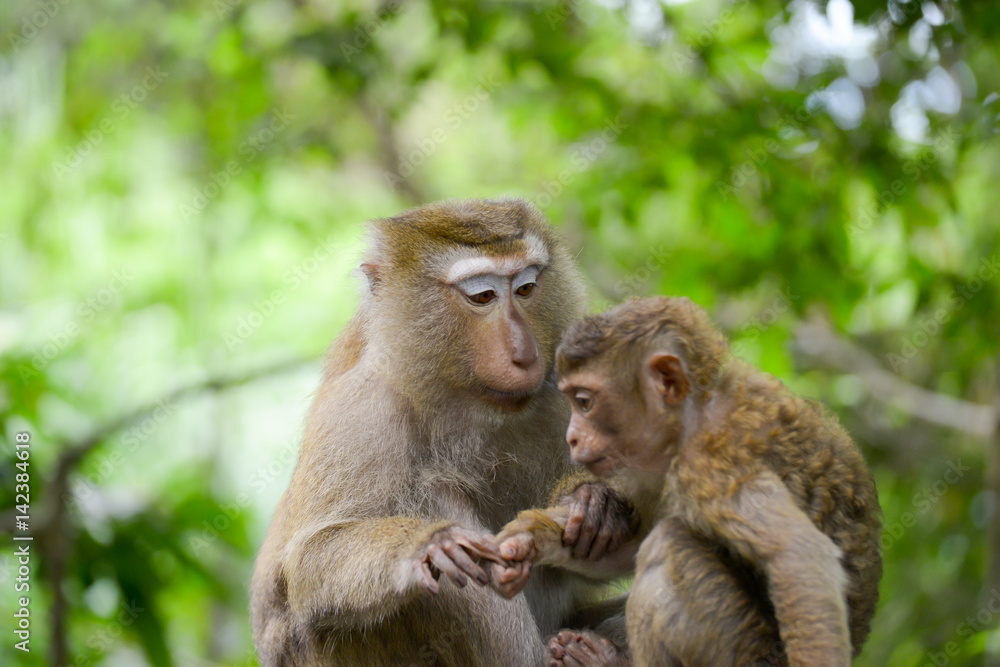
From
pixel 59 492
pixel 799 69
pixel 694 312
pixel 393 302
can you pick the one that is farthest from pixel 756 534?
pixel 799 69

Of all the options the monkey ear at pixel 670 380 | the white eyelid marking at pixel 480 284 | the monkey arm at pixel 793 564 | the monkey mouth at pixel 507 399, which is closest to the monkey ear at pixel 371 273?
the white eyelid marking at pixel 480 284

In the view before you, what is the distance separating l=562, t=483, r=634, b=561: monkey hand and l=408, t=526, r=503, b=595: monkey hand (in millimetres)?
327

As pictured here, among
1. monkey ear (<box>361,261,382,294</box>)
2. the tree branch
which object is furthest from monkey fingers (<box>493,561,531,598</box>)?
the tree branch

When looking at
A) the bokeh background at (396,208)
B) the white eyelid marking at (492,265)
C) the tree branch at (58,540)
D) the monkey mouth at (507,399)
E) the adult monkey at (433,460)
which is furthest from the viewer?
the bokeh background at (396,208)

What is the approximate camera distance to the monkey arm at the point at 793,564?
2.47 meters

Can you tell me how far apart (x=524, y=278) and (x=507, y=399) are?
1.62ft

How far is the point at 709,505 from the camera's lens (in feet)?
8.89

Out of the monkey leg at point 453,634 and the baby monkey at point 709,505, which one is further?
the monkey leg at point 453,634

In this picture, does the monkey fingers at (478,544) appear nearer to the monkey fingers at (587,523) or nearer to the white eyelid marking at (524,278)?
the monkey fingers at (587,523)

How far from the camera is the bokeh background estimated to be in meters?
5.24

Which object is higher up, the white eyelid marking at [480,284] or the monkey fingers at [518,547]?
the white eyelid marking at [480,284]

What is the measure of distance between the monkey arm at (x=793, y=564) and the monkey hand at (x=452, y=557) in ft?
2.43

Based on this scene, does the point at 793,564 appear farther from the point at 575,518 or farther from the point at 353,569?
the point at 353,569

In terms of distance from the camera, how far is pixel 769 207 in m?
5.62
